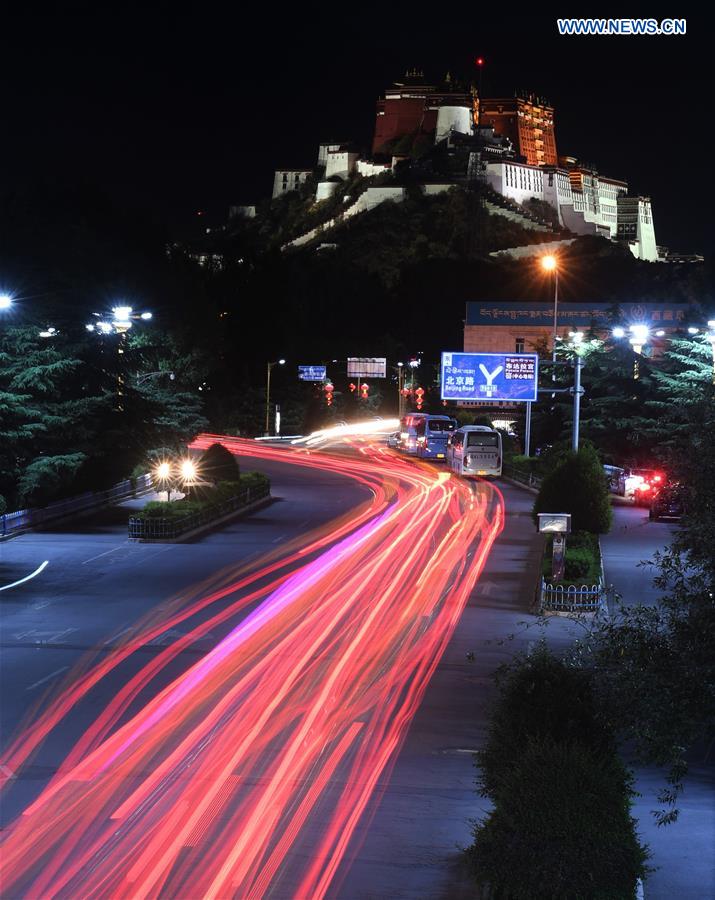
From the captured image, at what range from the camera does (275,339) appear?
120 m

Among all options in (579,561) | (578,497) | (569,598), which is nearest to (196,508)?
(578,497)

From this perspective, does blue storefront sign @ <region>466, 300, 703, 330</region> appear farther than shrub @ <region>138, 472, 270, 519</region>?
Yes

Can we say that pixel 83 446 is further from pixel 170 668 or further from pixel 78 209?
pixel 78 209

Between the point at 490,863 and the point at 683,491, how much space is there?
3384 mm

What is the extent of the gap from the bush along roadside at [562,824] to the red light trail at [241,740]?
2379 mm

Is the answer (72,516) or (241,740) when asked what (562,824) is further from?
(72,516)

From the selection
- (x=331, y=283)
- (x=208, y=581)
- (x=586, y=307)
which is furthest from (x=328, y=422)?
(x=208, y=581)

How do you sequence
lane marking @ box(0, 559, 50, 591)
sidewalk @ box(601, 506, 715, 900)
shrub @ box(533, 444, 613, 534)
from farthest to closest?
shrub @ box(533, 444, 613, 534)
lane marking @ box(0, 559, 50, 591)
sidewalk @ box(601, 506, 715, 900)

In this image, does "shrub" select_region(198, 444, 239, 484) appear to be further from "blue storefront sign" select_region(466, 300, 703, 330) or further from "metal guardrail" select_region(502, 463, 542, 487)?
"blue storefront sign" select_region(466, 300, 703, 330)

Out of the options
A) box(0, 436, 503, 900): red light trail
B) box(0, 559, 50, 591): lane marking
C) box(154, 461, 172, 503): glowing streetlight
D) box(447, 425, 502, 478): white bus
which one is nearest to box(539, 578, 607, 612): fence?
box(0, 436, 503, 900): red light trail

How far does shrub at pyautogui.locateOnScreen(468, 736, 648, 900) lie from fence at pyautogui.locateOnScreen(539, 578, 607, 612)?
16.4m

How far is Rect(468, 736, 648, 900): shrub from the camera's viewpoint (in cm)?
778

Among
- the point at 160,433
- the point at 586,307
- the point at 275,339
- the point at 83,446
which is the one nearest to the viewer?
the point at 83,446

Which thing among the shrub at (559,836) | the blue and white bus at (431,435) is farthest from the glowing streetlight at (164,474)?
the shrub at (559,836)
